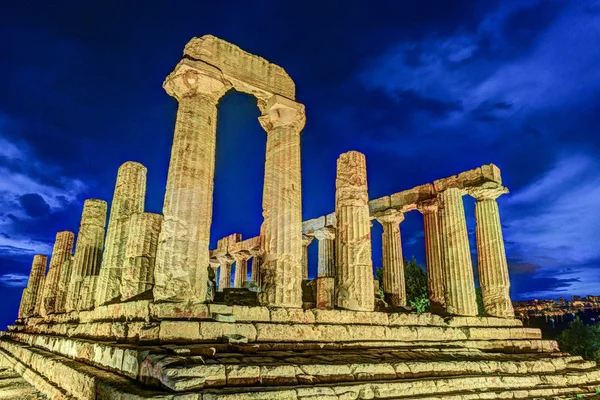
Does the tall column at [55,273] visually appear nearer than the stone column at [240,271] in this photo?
Yes

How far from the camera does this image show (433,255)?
57.4 feet

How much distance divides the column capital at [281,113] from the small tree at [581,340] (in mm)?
27537

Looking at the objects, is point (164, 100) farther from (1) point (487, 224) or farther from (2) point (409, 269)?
(1) point (487, 224)

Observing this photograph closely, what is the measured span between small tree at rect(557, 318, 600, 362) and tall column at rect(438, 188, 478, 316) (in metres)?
18.7

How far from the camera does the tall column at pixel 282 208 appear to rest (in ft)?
32.7

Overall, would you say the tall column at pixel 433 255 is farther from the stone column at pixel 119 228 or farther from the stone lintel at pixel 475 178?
the stone column at pixel 119 228

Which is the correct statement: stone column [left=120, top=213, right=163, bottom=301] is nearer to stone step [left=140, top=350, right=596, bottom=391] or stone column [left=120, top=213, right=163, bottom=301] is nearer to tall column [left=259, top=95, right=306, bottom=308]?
tall column [left=259, top=95, right=306, bottom=308]

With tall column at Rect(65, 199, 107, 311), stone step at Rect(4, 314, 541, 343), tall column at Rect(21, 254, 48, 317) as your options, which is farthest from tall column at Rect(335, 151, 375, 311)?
tall column at Rect(21, 254, 48, 317)

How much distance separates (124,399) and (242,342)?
288 cm

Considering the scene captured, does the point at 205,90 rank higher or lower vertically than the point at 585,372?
higher

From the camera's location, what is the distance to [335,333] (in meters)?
8.64

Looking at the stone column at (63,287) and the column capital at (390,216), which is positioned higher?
the column capital at (390,216)

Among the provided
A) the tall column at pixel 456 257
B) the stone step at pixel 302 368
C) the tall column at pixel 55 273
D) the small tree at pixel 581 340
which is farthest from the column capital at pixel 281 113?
the small tree at pixel 581 340

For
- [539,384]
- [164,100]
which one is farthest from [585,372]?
[164,100]
